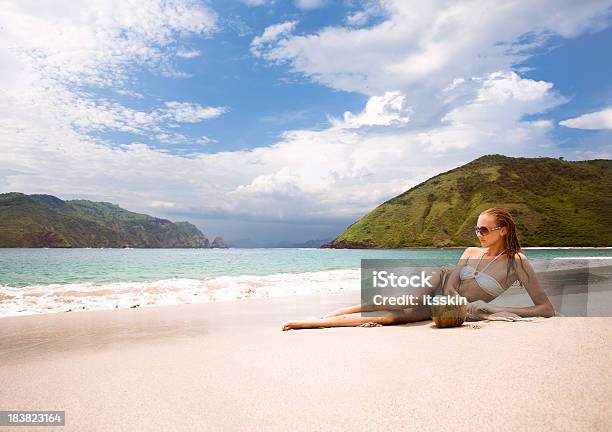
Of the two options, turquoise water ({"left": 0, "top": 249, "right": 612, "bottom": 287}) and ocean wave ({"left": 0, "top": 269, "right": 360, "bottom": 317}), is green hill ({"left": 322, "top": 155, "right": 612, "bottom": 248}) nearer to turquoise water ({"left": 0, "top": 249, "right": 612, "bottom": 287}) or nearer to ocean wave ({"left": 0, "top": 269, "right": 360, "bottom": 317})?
turquoise water ({"left": 0, "top": 249, "right": 612, "bottom": 287})

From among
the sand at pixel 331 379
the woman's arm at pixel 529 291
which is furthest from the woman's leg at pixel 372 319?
the woman's arm at pixel 529 291

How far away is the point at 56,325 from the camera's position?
6.86 metres

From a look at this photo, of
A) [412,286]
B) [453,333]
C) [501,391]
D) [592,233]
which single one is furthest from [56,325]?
[592,233]

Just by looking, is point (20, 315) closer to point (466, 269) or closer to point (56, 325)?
point (56, 325)

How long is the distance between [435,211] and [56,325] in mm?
167328

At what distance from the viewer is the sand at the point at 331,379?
2172mm

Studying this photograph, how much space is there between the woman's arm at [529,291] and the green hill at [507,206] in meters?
142
